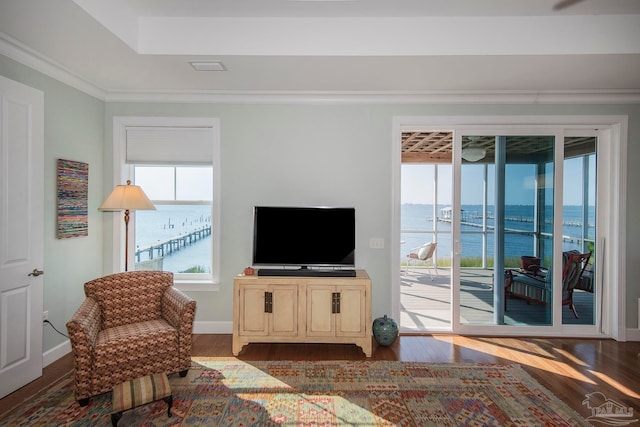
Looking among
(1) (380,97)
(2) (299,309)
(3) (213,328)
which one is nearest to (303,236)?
(2) (299,309)

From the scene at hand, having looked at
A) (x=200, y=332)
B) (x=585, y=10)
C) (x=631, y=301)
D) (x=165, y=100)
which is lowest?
(x=200, y=332)

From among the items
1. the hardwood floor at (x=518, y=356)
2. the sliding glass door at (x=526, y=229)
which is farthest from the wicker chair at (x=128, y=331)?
the sliding glass door at (x=526, y=229)

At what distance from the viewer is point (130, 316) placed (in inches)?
126

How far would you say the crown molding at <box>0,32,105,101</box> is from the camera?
283cm

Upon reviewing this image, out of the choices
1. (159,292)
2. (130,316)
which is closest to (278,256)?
(159,292)

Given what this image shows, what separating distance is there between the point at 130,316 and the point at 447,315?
3.71 m

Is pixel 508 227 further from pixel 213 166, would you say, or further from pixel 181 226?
pixel 181 226

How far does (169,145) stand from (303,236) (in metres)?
1.84

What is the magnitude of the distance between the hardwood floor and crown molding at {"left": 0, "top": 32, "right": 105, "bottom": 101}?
8.42 ft

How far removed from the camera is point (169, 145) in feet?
13.7

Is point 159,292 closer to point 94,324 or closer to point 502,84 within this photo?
point 94,324

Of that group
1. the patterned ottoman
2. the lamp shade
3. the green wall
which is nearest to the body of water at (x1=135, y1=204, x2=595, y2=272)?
A: the green wall

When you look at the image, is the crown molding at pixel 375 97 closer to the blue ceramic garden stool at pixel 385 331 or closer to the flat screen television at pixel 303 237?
the flat screen television at pixel 303 237

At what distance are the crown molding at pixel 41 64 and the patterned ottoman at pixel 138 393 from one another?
103 inches
